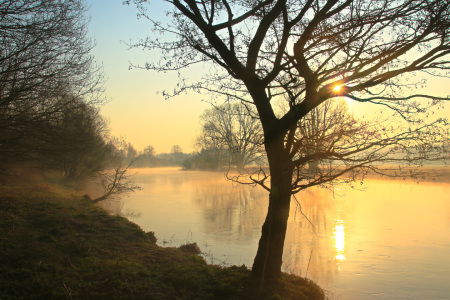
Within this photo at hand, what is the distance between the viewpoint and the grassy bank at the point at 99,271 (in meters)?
4.44

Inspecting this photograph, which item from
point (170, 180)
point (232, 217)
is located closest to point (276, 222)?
point (232, 217)

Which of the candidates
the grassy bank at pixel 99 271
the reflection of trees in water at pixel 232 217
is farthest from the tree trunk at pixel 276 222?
the reflection of trees in water at pixel 232 217

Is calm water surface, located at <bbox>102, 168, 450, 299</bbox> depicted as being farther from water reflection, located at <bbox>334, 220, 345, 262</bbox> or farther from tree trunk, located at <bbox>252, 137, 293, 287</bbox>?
tree trunk, located at <bbox>252, 137, 293, 287</bbox>

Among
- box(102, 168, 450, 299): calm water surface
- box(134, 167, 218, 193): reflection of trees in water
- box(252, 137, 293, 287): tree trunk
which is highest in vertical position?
box(252, 137, 293, 287): tree trunk

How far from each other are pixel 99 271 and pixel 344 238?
9253mm

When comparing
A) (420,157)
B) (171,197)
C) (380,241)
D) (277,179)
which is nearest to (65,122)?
(277,179)

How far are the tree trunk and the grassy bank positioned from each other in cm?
24

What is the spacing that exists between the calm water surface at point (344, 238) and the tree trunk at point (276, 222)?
0.43 meters

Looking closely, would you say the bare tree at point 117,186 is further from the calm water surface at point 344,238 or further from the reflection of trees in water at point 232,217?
the reflection of trees in water at point 232,217

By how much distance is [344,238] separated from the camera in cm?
1199

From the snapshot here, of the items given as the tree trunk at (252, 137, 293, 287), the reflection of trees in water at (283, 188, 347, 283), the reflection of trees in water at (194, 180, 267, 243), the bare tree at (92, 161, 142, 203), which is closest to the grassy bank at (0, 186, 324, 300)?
the tree trunk at (252, 137, 293, 287)

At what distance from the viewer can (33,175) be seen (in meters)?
17.9

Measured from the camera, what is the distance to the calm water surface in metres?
Result: 8.16

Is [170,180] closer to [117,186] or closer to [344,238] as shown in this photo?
[117,186]
